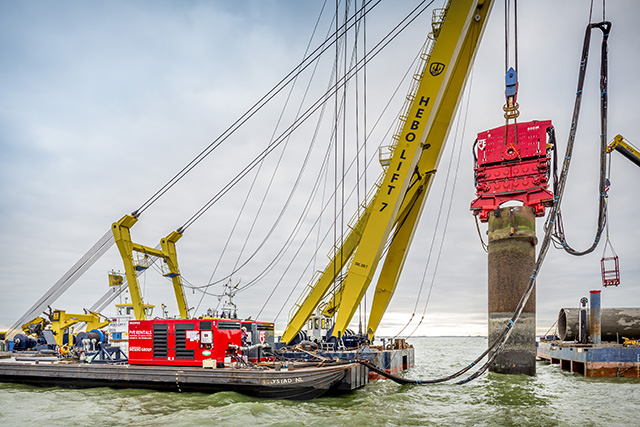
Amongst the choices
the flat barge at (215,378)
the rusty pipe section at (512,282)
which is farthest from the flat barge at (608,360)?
the flat barge at (215,378)

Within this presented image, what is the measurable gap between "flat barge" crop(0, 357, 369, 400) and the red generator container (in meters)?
0.46

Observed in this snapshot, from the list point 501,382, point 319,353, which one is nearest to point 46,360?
point 319,353

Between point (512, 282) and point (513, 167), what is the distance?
5289 millimetres

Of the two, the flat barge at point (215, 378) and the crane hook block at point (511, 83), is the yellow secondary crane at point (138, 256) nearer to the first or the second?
the flat barge at point (215, 378)

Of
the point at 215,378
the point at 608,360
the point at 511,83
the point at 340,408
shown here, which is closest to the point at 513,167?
the point at 511,83

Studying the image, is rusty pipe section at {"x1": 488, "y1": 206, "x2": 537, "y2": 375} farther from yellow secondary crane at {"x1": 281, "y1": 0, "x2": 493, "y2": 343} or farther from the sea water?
yellow secondary crane at {"x1": 281, "y1": 0, "x2": 493, "y2": 343}

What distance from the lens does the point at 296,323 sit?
849 inches

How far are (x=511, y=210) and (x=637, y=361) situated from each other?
8.44 meters

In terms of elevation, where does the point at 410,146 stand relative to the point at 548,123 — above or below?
below

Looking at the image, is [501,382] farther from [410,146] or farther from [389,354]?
[410,146]

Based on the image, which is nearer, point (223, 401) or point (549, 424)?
point (549, 424)

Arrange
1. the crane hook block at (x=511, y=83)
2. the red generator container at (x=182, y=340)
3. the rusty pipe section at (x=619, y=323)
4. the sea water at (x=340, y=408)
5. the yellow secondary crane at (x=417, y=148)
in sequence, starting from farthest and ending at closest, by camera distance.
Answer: the rusty pipe section at (x=619, y=323)
the crane hook block at (x=511, y=83)
the yellow secondary crane at (x=417, y=148)
the red generator container at (x=182, y=340)
the sea water at (x=340, y=408)

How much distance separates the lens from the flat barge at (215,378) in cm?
1351

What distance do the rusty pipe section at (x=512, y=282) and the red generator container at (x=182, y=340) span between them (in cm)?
1099
